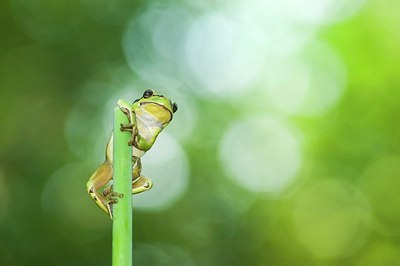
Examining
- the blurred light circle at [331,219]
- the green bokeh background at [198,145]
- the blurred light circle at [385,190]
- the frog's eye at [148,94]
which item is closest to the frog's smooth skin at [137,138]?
the frog's eye at [148,94]

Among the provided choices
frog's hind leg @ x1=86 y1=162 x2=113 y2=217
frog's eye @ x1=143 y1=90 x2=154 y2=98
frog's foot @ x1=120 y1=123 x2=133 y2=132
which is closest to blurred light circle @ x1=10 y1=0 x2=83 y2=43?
frog's eye @ x1=143 y1=90 x2=154 y2=98

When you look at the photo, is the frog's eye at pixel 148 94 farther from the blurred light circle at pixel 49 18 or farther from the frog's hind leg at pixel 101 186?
the blurred light circle at pixel 49 18

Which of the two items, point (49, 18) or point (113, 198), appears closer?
point (113, 198)

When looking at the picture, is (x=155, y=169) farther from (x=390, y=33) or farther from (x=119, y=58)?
Answer: (x=390, y=33)

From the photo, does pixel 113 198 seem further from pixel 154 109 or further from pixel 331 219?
pixel 331 219

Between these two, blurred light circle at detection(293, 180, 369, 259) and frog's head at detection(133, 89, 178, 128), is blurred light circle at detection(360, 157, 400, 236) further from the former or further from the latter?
frog's head at detection(133, 89, 178, 128)

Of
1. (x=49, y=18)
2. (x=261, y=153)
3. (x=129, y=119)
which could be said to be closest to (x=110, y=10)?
(x=49, y=18)
